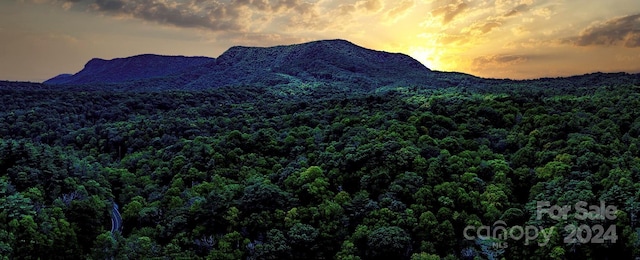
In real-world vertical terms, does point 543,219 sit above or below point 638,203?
below

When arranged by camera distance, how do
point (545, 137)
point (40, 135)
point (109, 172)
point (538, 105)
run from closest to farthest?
point (545, 137) < point (109, 172) < point (538, 105) < point (40, 135)

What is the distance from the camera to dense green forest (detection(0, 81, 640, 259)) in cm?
3703

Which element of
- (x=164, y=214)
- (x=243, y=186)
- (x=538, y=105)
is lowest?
(x=164, y=214)

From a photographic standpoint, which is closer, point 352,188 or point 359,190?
point 359,190

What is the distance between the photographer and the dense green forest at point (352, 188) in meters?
37.0

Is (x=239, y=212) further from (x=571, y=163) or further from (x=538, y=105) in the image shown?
(x=538, y=105)

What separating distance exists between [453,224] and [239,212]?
66.9ft

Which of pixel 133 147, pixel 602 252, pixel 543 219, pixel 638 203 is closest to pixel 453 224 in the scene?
pixel 543 219

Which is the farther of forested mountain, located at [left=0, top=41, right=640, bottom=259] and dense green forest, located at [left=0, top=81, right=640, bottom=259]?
dense green forest, located at [left=0, top=81, right=640, bottom=259]

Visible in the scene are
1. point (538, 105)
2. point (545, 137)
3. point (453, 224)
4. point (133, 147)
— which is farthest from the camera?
point (133, 147)

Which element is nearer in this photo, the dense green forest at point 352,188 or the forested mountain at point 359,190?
the forested mountain at point 359,190

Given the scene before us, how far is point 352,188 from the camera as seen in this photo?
4906 cm

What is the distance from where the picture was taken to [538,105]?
217ft

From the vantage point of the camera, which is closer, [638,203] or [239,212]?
[638,203]
